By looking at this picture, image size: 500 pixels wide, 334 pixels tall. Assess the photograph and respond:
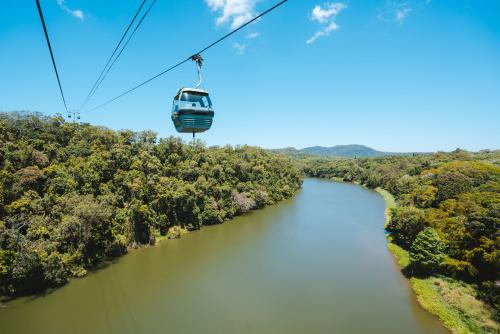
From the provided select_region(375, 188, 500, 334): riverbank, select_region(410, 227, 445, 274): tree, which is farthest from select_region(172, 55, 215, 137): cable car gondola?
select_region(410, 227, 445, 274): tree

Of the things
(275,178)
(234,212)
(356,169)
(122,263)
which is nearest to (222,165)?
(234,212)

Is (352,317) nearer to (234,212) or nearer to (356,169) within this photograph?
(234,212)

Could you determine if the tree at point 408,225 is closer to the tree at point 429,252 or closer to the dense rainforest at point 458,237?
the dense rainforest at point 458,237

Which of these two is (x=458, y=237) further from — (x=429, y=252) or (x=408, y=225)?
(x=408, y=225)

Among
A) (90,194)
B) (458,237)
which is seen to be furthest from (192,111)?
(458,237)

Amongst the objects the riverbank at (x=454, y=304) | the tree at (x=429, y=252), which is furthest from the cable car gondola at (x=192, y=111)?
the tree at (x=429, y=252)

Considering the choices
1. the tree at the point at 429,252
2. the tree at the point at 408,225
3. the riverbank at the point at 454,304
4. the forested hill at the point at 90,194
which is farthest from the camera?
the tree at the point at 408,225

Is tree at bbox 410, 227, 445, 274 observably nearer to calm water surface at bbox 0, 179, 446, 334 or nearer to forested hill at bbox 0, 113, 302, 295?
calm water surface at bbox 0, 179, 446, 334
